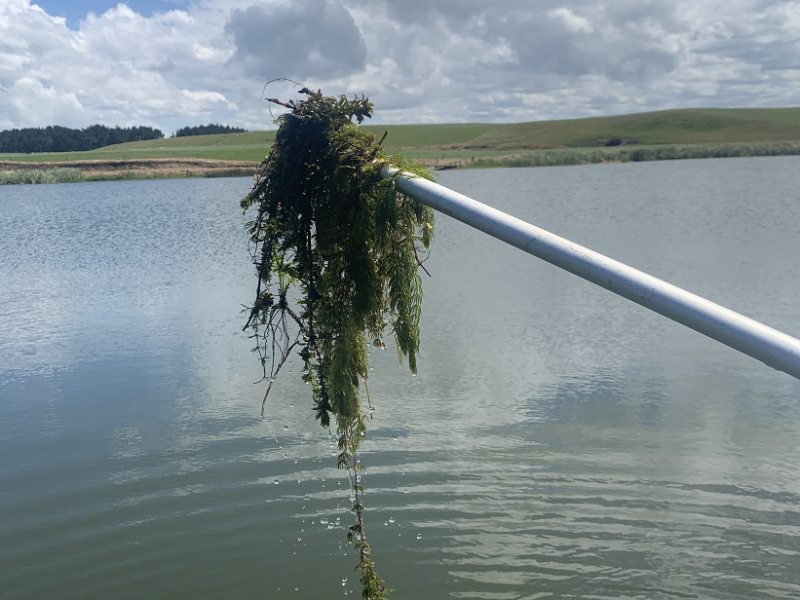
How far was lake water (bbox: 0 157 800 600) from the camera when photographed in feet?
19.7

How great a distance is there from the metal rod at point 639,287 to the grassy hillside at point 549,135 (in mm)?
93196

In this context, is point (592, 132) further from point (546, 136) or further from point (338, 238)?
point (338, 238)

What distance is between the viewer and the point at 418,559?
610 cm

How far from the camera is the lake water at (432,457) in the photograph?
6.00 meters

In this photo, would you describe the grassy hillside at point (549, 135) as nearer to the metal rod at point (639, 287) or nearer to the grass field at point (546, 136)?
the grass field at point (546, 136)

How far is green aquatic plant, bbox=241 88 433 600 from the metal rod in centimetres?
65

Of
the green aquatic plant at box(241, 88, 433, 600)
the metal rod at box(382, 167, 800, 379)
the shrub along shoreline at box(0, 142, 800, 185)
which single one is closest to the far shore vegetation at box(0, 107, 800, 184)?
the shrub along shoreline at box(0, 142, 800, 185)

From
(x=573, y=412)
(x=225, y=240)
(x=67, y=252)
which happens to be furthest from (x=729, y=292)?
(x=67, y=252)

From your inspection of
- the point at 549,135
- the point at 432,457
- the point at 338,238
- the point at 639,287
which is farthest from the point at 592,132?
the point at 639,287

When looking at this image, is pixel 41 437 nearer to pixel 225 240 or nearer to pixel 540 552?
pixel 540 552

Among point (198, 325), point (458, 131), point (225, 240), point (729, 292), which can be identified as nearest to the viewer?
point (198, 325)

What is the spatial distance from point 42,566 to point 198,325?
25.0ft

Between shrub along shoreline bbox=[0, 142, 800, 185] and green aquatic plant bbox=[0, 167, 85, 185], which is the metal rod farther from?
green aquatic plant bbox=[0, 167, 85, 185]

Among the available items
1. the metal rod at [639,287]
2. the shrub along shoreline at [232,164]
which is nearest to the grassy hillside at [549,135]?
the shrub along shoreline at [232,164]
